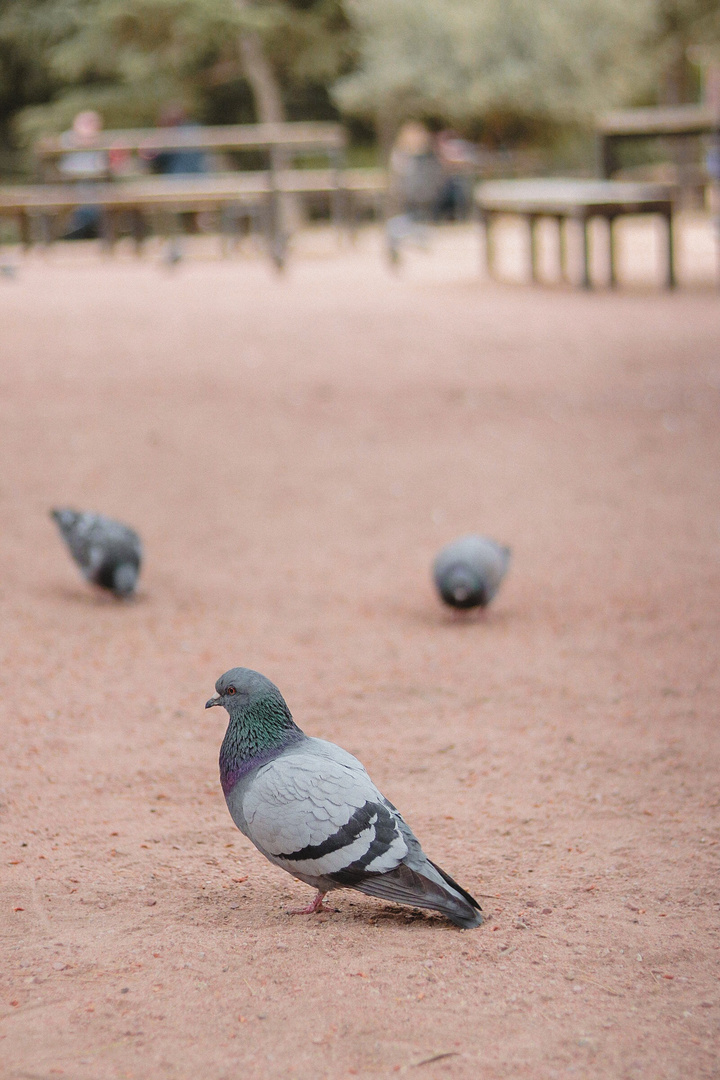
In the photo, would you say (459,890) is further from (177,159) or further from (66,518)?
(177,159)

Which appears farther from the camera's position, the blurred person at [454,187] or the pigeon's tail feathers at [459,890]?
the blurred person at [454,187]

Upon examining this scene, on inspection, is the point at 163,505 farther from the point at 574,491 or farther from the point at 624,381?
the point at 624,381

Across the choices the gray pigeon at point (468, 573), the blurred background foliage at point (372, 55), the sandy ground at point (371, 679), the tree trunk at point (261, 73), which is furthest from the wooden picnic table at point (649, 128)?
the tree trunk at point (261, 73)

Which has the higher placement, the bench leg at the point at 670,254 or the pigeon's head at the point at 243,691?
the bench leg at the point at 670,254

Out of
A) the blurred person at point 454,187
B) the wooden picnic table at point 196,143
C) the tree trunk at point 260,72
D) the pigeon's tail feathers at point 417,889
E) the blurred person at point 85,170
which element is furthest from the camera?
the tree trunk at point 260,72

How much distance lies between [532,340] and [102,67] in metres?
16.1

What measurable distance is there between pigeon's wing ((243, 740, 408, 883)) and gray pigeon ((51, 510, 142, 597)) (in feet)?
8.40

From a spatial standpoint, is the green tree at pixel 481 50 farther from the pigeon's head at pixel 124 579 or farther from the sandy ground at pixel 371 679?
the pigeon's head at pixel 124 579

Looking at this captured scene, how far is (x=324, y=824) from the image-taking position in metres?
2.47

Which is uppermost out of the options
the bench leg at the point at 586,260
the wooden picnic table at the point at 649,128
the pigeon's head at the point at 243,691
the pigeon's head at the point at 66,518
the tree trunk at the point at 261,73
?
the tree trunk at the point at 261,73

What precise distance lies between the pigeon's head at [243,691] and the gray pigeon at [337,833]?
0.15 m

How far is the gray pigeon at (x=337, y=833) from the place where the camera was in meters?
2.47

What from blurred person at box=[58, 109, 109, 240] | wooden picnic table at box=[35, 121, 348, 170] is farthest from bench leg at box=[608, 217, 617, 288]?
blurred person at box=[58, 109, 109, 240]

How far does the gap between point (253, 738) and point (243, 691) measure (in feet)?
0.38
